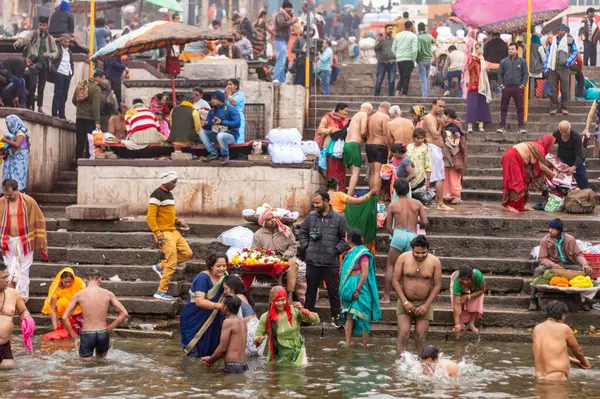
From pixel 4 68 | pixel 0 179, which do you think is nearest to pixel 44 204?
pixel 0 179

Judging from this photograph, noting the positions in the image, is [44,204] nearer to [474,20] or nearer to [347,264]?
[347,264]

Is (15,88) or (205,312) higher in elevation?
(15,88)

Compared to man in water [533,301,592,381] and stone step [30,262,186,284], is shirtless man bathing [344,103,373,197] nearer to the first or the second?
stone step [30,262,186,284]

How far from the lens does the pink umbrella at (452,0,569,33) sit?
2177 cm

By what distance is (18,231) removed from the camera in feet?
47.5

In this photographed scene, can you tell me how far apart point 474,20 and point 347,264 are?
32.1 feet

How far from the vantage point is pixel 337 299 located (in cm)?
1404

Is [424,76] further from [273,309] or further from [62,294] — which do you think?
[273,309]

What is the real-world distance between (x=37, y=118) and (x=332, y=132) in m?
4.76

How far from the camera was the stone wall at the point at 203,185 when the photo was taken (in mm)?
17250

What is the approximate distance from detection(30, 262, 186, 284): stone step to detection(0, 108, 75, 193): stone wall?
3.52 metres

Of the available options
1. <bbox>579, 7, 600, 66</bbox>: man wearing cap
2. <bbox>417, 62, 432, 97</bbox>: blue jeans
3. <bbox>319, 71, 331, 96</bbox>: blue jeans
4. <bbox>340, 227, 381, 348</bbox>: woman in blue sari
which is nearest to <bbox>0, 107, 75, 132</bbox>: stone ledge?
<bbox>319, 71, 331, 96</bbox>: blue jeans

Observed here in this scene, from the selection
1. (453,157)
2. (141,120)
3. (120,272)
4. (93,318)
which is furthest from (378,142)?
(93,318)

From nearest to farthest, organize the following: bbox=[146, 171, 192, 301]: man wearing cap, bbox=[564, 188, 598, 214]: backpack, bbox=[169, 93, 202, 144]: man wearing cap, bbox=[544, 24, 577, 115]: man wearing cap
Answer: bbox=[146, 171, 192, 301]: man wearing cap → bbox=[564, 188, 598, 214]: backpack → bbox=[169, 93, 202, 144]: man wearing cap → bbox=[544, 24, 577, 115]: man wearing cap
